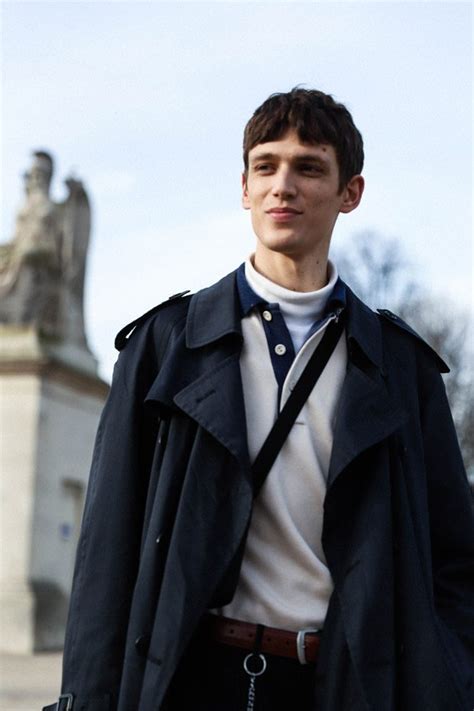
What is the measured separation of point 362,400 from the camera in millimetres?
2854

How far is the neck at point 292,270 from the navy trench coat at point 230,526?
0.31 feet

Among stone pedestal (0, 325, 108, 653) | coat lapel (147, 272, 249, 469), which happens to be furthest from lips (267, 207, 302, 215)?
stone pedestal (0, 325, 108, 653)

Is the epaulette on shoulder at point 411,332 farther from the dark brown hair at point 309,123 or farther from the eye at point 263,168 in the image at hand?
the eye at point 263,168

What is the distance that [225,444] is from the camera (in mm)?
2738

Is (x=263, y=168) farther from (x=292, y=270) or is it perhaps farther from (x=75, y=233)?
(x=75, y=233)

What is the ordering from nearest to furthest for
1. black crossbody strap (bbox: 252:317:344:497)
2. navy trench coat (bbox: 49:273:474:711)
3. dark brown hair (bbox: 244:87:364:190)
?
navy trench coat (bbox: 49:273:474:711) < black crossbody strap (bbox: 252:317:344:497) < dark brown hair (bbox: 244:87:364:190)

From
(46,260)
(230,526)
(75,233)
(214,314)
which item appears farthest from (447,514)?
(75,233)

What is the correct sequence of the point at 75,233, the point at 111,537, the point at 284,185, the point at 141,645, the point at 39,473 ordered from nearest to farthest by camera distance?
1. the point at 141,645
2. the point at 111,537
3. the point at 284,185
4. the point at 39,473
5. the point at 75,233

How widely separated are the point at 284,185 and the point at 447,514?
2.62 feet

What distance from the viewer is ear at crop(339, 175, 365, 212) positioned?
3080 mm

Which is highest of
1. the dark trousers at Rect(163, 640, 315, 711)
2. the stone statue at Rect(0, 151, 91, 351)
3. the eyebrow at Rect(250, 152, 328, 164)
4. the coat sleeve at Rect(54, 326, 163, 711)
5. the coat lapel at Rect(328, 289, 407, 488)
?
the stone statue at Rect(0, 151, 91, 351)

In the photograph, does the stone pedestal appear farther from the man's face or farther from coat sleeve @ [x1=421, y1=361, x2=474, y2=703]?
the man's face

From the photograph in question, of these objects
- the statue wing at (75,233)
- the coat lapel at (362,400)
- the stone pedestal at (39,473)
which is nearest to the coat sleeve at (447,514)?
the coat lapel at (362,400)

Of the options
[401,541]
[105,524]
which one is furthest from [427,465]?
[105,524]
